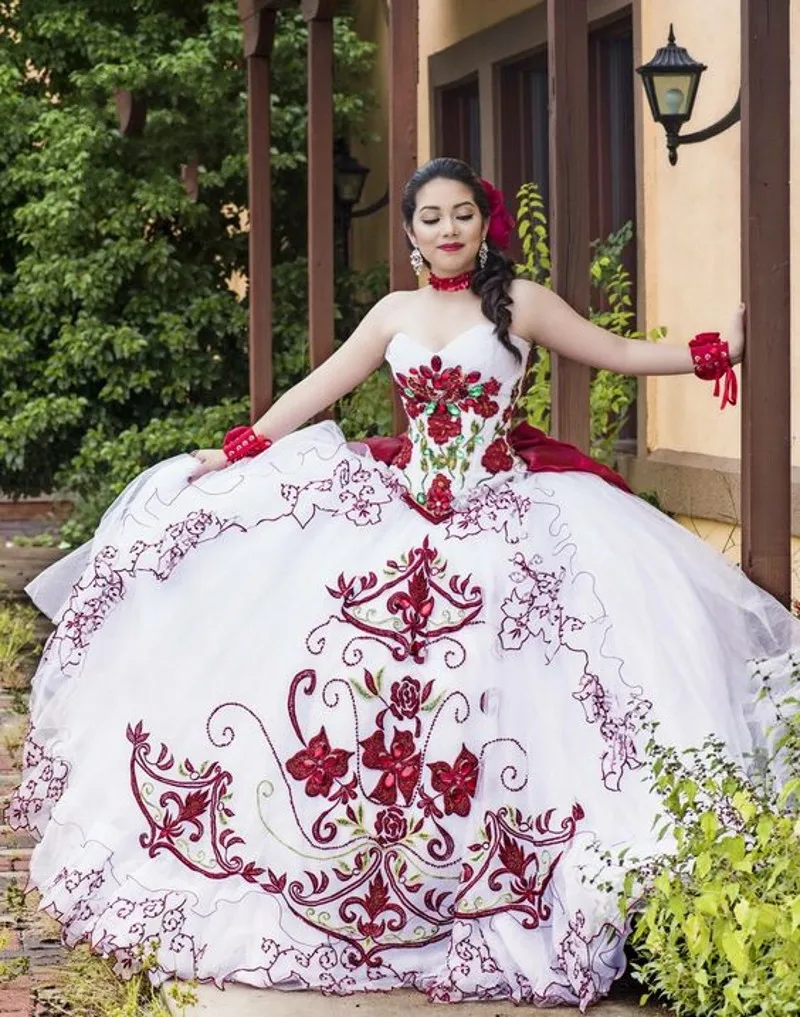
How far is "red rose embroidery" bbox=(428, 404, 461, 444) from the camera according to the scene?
489 cm

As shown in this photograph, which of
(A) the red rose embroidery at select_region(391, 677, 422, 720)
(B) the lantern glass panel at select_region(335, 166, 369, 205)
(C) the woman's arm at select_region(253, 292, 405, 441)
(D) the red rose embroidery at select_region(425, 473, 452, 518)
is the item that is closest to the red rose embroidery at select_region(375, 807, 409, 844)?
(A) the red rose embroidery at select_region(391, 677, 422, 720)

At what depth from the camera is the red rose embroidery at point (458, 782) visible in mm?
4441

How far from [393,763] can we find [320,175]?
9.97 feet

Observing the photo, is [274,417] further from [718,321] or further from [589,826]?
[718,321]

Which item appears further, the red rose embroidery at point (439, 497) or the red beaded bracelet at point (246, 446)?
the red beaded bracelet at point (246, 446)

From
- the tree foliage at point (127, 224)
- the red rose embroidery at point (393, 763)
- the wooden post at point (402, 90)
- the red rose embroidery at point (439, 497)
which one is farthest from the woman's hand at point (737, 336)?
the tree foliage at point (127, 224)

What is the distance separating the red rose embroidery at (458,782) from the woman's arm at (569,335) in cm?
108

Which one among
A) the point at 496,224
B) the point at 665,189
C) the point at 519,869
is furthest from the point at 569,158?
the point at 665,189

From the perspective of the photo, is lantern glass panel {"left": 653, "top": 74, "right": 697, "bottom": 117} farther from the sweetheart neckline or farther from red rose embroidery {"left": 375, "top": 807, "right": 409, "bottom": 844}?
red rose embroidery {"left": 375, "top": 807, "right": 409, "bottom": 844}

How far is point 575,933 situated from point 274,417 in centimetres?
169

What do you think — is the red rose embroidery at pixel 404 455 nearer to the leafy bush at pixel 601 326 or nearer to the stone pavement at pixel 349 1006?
the stone pavement at pixel 349 1006

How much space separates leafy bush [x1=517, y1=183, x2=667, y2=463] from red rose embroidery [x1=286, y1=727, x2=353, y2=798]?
289cm

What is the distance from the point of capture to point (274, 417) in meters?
5.19

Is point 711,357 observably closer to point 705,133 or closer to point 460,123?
point 705,133
